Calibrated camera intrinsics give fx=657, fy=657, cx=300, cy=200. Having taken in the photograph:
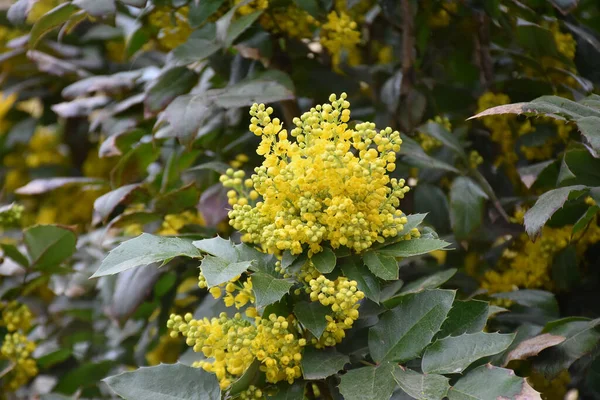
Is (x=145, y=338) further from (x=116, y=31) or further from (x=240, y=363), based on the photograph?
(x=116, y=31)

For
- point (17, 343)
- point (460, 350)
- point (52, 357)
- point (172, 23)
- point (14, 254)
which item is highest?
point (172, 23)

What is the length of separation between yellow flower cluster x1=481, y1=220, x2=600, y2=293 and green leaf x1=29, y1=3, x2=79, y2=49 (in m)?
0.87

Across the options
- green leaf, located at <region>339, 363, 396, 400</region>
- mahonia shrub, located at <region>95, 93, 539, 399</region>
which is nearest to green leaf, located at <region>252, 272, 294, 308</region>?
mahonia shrub, located at <region>95, 93, 539, 399</region>

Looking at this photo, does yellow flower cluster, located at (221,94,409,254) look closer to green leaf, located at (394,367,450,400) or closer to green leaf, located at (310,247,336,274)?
green leaf, located at (310,247,336,274)

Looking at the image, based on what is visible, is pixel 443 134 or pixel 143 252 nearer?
pixel 143 252

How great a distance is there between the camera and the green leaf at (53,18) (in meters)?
1.14

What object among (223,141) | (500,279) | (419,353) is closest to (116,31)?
(223,141)

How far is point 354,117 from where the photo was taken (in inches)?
52.4

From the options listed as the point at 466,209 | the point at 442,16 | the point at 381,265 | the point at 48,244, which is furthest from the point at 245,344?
the point at 442,16

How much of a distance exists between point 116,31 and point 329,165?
1304 mm

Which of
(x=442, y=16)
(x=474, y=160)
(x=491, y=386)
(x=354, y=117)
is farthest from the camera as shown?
(x=442, y=16)

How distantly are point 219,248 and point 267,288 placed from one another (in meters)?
0.09

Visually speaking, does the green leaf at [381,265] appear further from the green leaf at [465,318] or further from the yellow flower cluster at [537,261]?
the yellow flower cluster at [537,261]

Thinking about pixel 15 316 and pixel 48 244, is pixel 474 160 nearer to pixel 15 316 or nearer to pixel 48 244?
pixel 48 244
